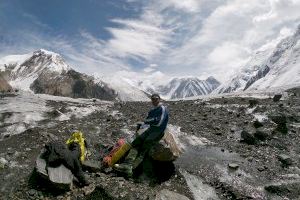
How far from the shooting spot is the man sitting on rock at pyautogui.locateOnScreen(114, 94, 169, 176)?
16344 millimetres

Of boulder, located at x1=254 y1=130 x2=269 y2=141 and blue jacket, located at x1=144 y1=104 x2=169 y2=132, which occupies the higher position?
blue jacket, located at x1=144 y1=104 x2=169 y2=132

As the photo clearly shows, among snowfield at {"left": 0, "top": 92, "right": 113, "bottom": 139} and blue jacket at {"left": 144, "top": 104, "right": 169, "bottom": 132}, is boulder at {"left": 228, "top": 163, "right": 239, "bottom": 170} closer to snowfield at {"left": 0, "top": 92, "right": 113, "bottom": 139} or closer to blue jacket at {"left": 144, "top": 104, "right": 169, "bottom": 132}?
blue jacket at {"left": 144, "top": 104, "right": 169, "bottom": 132}

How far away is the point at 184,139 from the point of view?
24.0 metres

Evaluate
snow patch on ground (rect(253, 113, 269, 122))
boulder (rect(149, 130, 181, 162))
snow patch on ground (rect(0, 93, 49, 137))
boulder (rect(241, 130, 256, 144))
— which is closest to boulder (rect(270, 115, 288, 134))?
snow patch on ground (rect(253, 113, 269, 122))

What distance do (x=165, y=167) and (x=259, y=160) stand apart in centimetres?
567

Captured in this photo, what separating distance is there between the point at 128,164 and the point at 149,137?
1.45m

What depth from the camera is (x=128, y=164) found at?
1647cm

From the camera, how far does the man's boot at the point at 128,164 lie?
1617 centimetres

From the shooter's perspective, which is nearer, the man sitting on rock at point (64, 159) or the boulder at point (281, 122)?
the man sitting on rock at point (64, 159)

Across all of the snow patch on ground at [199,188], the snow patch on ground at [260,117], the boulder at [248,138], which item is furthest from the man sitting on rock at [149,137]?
the snow patch on ground at [260,117]

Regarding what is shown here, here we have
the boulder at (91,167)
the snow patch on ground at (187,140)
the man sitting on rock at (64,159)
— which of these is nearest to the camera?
the man sitting on rock at (64,159)

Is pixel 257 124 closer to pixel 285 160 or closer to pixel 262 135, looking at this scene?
pixel 262 135

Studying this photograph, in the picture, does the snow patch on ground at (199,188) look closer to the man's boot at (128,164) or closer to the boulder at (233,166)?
the boulder at (233,166)

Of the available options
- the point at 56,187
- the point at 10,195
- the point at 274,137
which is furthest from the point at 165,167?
the point at 274,137
